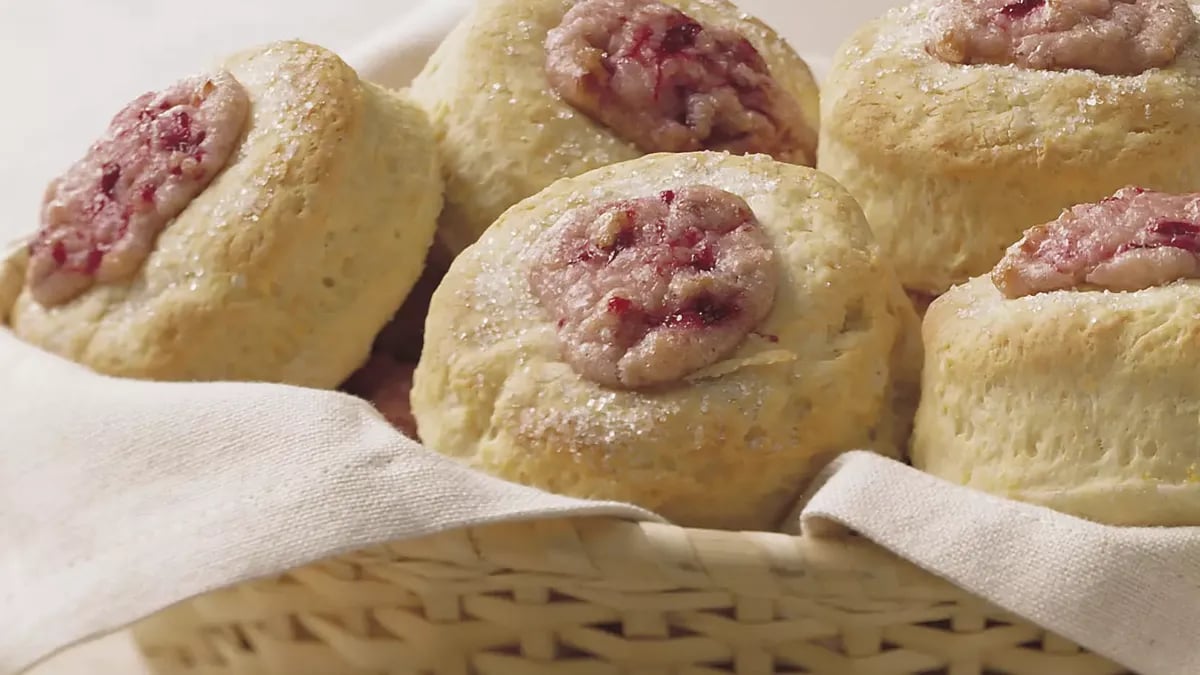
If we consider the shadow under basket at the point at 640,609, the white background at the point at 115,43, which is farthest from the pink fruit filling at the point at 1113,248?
the white background at the point at 115,43

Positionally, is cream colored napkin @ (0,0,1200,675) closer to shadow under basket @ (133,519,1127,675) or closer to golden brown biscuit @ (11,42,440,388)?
shadow under basket @ (133,519,1127,675)

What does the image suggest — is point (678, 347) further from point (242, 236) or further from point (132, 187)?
point (132, 187)

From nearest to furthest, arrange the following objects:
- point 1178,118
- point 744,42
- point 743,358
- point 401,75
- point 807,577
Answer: point 807,577, point 743,358, point 1178,118, point 744,42, point 401,75

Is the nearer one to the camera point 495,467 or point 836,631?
point 836,631

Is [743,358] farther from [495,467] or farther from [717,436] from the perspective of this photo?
[495,467]

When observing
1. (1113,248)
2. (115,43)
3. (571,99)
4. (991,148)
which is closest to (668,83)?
(571,99)

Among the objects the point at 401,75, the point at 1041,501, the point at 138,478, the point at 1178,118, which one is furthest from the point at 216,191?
the point at 1178,118
